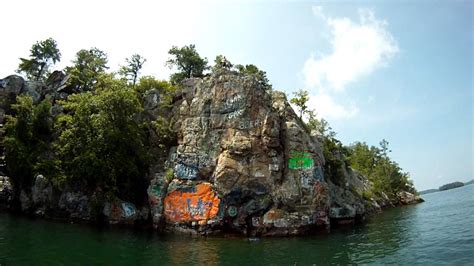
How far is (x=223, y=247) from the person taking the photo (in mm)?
24312

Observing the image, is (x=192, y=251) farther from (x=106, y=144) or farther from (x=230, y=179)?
(x=106, y=144)

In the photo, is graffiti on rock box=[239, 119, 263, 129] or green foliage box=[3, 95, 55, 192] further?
green foliage box=[3, 95, 55, 192]

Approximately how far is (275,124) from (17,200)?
28.6m

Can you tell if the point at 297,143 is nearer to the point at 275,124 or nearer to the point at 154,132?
the point at 275,124

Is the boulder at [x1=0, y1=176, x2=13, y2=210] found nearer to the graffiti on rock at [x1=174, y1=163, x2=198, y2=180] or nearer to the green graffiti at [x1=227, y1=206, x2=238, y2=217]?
the graffiti on rock at [x1=174, y1=163, x2=198, y2=180]

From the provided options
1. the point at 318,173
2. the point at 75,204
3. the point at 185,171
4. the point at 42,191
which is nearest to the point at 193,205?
the point at 185,171

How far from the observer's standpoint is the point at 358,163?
304 ft

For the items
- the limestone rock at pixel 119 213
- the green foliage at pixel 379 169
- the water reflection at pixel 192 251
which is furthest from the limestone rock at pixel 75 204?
the green foliage at pixel 379 169

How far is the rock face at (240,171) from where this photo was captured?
30.3 meters

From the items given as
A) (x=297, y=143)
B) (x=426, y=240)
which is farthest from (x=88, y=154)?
(x=426, y=240)

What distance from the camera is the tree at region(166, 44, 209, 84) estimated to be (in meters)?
56.4

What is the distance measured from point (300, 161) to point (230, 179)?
7.53 meters

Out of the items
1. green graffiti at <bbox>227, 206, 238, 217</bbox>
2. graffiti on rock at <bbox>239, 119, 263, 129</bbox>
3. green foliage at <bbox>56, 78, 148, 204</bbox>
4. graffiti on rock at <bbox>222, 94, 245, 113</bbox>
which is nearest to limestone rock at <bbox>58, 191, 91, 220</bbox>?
green foliage at <bbox>56, 78, 148, 204</bbox>

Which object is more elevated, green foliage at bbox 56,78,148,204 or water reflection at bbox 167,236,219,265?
green foliage at bbox 56,78,148,204
